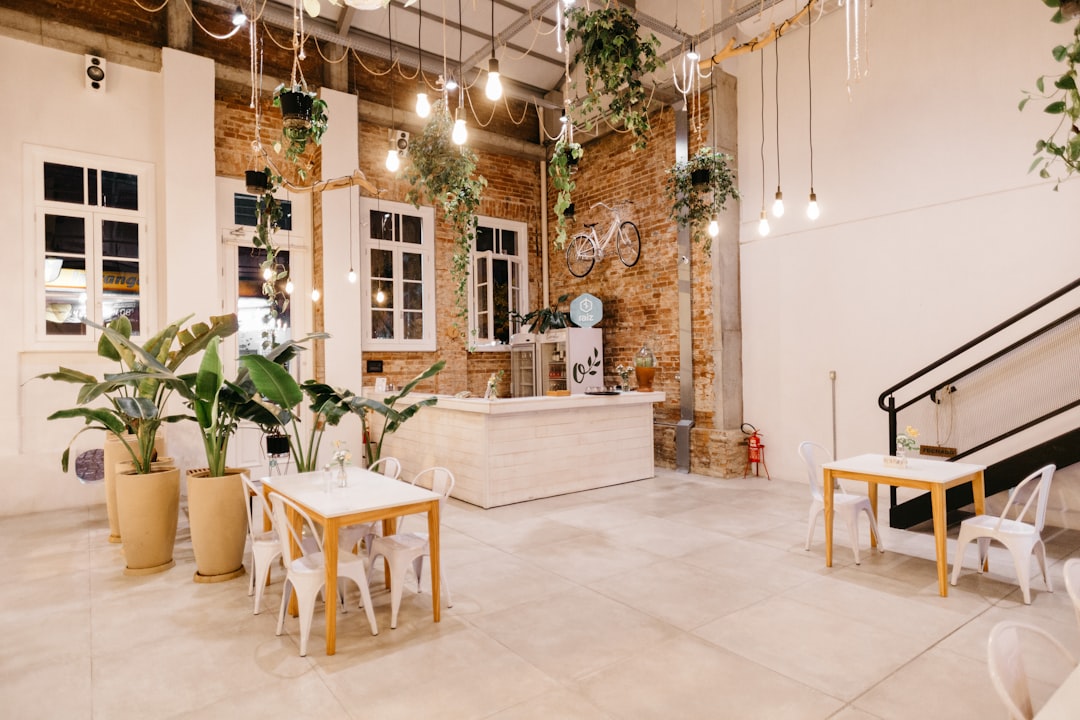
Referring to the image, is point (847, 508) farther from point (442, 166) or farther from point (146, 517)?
point (146, 517)

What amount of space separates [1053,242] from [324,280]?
767 cm

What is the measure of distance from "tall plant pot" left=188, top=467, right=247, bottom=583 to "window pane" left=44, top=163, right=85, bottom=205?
4374 millimetres

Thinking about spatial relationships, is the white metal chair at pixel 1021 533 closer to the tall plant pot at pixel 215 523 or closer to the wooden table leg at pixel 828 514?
the wooden table leg at pixel 828 514

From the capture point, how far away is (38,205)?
6320 mm

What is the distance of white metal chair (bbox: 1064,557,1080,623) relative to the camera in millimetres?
1884

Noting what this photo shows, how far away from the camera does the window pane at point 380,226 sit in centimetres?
844

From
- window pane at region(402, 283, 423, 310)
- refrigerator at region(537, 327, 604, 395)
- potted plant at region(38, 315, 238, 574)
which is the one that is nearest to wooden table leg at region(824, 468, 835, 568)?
refrigerator at region(537, 327, 604, 395)

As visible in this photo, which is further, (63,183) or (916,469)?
(63,183)

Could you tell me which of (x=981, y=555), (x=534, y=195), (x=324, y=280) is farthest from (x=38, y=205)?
(x=981, y=555)

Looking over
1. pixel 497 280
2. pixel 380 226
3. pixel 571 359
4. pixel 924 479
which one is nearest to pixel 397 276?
pixel 380 226

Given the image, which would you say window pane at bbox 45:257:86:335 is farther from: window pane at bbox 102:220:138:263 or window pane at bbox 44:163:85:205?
window pane at bbox 44:163:85:205

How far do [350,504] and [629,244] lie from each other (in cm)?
625

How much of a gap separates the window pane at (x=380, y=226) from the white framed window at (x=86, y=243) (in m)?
2.62

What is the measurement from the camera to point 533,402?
248 inches
